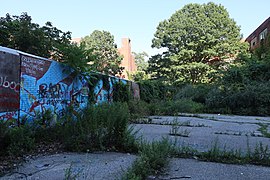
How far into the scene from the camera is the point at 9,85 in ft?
14.8

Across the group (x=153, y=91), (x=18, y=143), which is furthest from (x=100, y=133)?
(x=153, y=91)

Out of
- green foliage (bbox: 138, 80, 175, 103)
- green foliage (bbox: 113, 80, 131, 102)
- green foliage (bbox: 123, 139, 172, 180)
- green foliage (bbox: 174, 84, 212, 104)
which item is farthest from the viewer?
green foliage (bbox: 174, 84, 212, 104)

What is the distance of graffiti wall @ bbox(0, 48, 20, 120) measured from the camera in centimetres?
436

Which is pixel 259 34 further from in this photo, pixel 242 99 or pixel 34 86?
pixel 34 86

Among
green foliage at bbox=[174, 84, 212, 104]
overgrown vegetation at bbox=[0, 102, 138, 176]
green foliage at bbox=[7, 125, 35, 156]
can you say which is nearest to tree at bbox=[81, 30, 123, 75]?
green foliage at bbox=[174, 84, 212, 104]

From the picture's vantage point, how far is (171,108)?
1312 cm

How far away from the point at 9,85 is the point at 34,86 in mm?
859

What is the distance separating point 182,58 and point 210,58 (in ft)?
12.4

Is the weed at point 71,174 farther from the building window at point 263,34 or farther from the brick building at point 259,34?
the building window at point 263,34

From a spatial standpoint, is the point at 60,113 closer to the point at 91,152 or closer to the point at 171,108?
the point at 91,152

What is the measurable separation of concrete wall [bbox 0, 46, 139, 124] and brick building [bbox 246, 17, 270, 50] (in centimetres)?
2378

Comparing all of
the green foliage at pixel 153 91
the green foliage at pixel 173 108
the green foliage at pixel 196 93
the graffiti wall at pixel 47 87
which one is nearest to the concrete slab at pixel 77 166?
the graffiti wall at pixel 47 87

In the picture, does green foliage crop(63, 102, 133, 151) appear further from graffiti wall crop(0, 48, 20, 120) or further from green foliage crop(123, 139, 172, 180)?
graffiti wall crop(0, 48, 20, 120)

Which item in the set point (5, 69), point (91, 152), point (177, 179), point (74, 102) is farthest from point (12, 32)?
point (177, 179)
